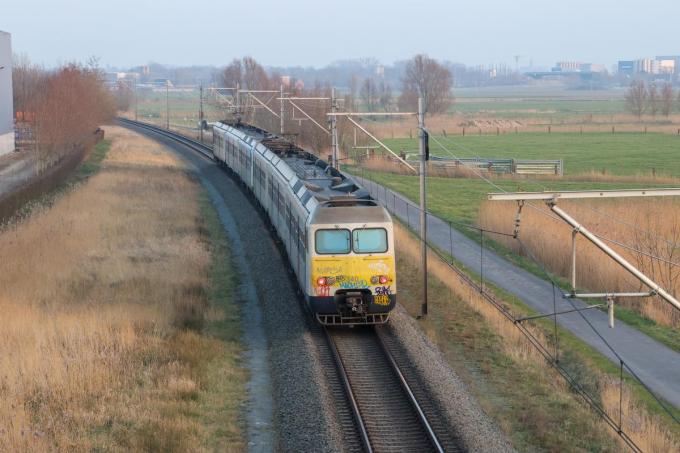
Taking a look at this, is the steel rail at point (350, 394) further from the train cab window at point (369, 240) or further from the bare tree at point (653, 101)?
the bare tree at point (653, 101)

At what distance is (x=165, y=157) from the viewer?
220ft

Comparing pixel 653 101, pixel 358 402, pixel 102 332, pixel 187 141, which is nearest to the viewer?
pixel 358 402

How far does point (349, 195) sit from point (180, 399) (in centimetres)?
774

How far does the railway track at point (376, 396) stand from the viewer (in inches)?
592

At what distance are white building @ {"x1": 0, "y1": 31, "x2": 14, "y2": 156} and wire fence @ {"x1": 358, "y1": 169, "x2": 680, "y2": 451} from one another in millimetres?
34628

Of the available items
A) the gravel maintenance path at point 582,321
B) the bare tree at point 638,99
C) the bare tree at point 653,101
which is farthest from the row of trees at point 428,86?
the gravel maintenance path at point 582,321

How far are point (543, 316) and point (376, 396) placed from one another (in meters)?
4.15

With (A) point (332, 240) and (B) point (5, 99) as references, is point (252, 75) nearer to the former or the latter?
(B) point (5, 99)

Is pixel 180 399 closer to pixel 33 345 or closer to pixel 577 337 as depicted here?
pixel 33 345

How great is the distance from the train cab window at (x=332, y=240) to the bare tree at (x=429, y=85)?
113 metres

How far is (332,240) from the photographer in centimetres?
2089

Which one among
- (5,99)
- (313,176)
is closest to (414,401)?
(313,176)

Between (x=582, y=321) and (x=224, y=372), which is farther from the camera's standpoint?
(x=582, y=321)

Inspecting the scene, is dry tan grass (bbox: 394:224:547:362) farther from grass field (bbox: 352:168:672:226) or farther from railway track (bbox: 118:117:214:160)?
railway track (bbox: 118:117:214:160)
